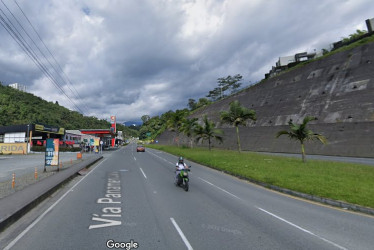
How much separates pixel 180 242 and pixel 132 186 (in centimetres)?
725

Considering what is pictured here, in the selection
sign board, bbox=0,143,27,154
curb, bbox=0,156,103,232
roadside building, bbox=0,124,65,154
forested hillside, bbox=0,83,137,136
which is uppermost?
forested hillside, bbox=0,83,137,136

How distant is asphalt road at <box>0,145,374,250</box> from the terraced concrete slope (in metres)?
21.4

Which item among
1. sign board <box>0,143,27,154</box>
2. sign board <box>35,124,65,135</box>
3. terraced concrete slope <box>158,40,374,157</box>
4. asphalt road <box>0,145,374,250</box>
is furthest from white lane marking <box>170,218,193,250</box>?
sign board <box>35,124,65,135</box>

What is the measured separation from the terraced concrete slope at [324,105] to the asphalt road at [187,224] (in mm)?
21425

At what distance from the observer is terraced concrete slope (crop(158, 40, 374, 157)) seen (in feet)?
87.7

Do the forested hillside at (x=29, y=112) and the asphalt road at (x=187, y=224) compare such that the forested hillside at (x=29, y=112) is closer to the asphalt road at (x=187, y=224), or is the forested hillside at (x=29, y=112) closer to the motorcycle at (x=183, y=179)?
the motorcycle at (x=183, y=179)

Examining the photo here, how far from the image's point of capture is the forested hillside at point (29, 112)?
7044 centimetres

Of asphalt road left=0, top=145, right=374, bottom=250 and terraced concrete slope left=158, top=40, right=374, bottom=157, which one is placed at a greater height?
terraced concrete slope left=158, top=40, right=374, bottom=157


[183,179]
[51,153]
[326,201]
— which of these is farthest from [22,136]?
[326,201]

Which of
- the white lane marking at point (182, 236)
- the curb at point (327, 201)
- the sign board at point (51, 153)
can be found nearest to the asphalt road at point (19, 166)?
the sign board at point (51, 153)

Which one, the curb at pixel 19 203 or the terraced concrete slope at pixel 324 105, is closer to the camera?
the curb at pixel 19 203

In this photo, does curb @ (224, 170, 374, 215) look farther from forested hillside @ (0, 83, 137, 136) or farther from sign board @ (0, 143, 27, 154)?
forested hillside @ (0, 83, 137, 136)

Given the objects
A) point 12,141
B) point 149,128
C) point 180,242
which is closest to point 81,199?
point 180,242

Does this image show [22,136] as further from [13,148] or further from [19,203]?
[19,203]
